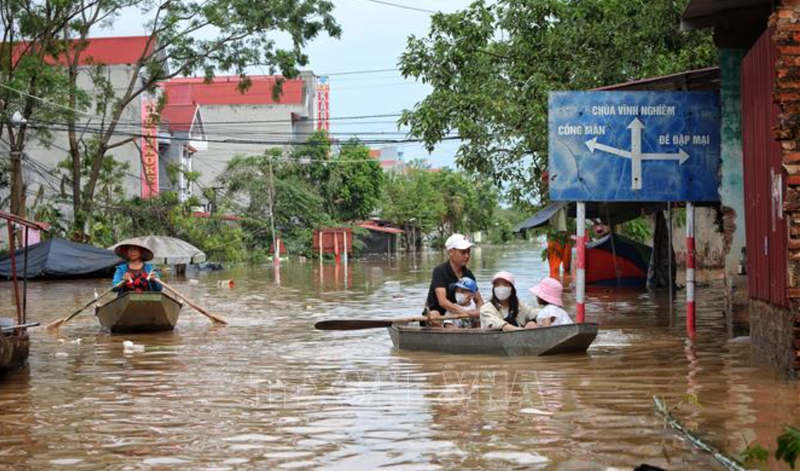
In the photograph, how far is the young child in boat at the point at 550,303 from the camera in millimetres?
12914

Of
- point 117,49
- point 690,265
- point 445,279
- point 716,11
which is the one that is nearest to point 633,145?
point 690,265

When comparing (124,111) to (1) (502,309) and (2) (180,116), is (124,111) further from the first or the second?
(1) (502,309)

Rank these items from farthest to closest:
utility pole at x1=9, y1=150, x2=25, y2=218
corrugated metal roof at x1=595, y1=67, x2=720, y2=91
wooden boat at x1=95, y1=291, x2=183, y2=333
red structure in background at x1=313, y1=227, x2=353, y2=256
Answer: red structure in background at x1=313, y1=227, x2=353, y2=256, utility pole at x1=9, y1=150, x2=25, y2=218, wooden boat at x1=95, y1=291, x2=183, y2=333, corrugated metal roof at x1=595, y1=67, x2=720, y2=91

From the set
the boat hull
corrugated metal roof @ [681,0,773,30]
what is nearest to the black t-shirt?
corrugated metal roof @ [681,0,773,30]

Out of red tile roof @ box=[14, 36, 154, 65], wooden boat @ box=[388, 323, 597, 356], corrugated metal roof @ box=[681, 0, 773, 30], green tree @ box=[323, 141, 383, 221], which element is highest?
red tile roof @ box=[14, 36, 154, 65]

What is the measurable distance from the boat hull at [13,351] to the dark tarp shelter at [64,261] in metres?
23.2

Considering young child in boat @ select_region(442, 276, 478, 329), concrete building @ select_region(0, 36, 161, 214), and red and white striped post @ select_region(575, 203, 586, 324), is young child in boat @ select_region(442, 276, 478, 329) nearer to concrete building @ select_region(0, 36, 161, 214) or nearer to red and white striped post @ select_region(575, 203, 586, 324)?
red and white striped post @ select_region(575, 203, 586, 324)

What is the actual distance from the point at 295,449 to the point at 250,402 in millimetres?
2446

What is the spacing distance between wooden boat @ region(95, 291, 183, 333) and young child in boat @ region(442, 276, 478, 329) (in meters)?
5.27

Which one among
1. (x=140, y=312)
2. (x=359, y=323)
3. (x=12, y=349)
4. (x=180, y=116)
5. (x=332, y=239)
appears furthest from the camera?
(x=180, y=116)

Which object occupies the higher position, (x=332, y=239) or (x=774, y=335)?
(x=332, y=239)

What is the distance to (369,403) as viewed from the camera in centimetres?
1012

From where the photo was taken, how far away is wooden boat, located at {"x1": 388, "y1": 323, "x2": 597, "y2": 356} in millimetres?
12570

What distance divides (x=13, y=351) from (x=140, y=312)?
5.37 meters
